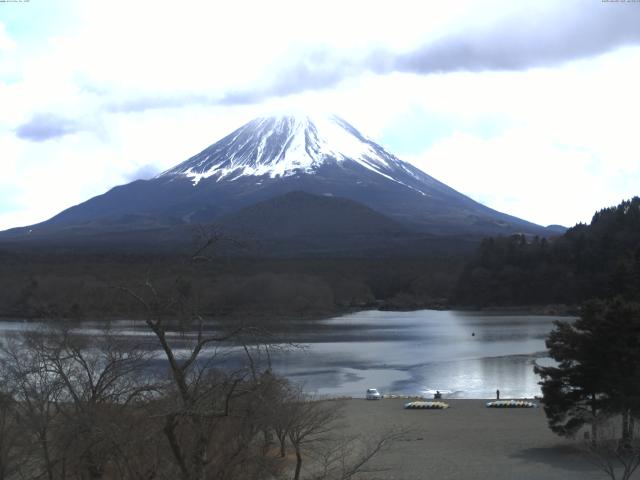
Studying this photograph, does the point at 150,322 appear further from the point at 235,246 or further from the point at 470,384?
the point at 470,384

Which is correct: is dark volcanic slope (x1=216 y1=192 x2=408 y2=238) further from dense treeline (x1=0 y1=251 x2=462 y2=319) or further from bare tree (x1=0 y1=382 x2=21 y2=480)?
bare tree (x1=0 y1=382 x2=21 y2=480)

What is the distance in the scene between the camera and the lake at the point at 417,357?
27.7 m

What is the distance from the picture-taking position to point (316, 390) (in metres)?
25.7

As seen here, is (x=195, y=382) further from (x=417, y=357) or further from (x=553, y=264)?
(x=553, y=264)

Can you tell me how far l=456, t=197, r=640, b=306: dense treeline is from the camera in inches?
2820

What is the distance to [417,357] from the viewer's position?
122 feet

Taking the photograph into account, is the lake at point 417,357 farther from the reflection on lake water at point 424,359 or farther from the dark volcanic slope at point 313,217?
the dark volcanic slope at point 313,217

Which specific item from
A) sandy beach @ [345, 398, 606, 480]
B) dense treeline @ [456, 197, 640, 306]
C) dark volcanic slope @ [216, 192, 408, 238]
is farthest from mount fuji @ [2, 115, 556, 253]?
sandy beach @ [345, 398, 606, 480]

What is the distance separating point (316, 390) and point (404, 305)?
58253 millimetres

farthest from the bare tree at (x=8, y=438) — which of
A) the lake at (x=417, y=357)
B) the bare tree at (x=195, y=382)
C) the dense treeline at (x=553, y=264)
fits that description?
the dense treeline at (x=553, y=264)

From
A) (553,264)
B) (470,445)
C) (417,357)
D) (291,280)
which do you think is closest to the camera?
(470,445)

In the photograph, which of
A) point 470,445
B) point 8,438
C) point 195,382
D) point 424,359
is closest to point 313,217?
point 424,359

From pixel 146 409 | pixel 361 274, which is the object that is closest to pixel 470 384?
pixel 146 409

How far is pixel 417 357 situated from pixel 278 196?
106 m
